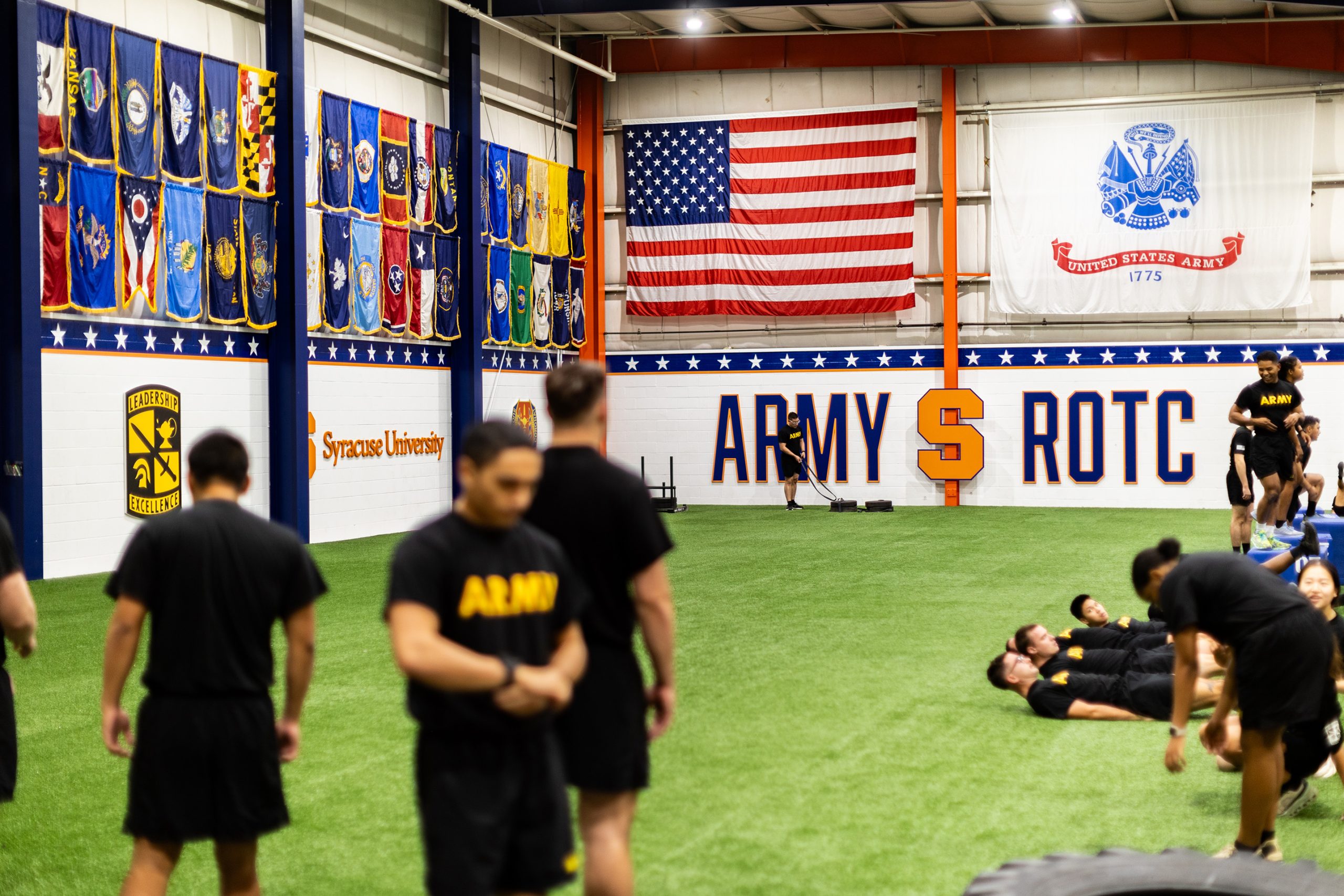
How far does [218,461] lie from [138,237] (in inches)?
473

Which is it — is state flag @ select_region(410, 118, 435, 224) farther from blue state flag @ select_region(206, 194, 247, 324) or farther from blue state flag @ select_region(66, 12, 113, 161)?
blue state flag @ select_region(66, 12, 113, 161)

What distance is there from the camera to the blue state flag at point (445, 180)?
19859 millimetres

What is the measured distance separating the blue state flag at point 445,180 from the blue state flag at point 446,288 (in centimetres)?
22

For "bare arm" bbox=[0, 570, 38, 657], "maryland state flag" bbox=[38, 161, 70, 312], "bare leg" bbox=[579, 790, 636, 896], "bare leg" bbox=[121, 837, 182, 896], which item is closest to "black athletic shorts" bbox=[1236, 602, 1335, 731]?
"bare leg" bbox=[579, 790, 636, 896]

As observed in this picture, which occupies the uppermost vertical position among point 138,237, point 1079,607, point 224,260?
point 138,237

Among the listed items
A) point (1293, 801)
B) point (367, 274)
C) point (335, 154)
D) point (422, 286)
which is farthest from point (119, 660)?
point (422, 286)

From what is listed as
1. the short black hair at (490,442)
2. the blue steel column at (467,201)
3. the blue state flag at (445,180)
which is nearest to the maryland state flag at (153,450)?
the blue steel column at (467,201)

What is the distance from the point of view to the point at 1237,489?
44.4ft

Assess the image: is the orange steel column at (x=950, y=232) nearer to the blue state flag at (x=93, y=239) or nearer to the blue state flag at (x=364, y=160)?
the blue state flag at (x=364, y=160)

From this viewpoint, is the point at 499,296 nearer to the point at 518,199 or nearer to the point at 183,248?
the point at 518,199

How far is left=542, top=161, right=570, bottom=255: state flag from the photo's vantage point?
74.7ft

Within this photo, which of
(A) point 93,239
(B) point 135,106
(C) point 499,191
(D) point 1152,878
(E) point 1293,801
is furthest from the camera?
(C) point 499,191

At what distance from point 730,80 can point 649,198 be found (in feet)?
7.74

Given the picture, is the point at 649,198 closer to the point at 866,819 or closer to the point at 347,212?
the point at 347,212
